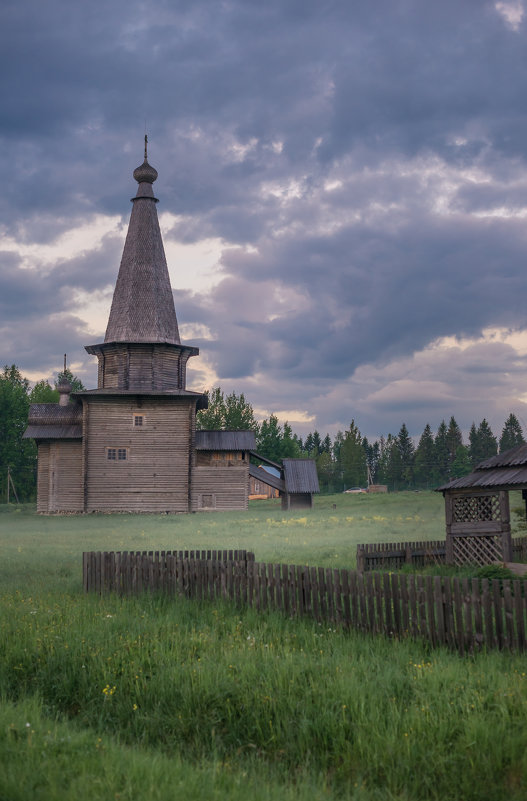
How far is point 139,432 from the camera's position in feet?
173

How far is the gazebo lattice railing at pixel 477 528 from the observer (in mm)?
19969

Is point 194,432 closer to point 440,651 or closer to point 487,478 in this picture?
point 487,478

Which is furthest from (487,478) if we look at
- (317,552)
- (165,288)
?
(165,288)

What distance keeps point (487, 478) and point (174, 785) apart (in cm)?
1615

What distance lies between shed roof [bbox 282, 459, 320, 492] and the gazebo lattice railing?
39041mm

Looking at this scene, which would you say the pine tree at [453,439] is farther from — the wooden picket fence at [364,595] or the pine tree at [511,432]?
the wooden picket fence at [364,595]

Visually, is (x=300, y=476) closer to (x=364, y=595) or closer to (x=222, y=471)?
(x=222, y=471)

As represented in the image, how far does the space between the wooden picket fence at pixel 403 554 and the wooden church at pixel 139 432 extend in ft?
107

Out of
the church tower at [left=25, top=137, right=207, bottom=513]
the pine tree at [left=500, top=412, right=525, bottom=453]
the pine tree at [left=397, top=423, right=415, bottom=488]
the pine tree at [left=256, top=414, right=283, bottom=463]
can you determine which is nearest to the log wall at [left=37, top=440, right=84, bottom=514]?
the church tower at [left=25, top=137, right=207, bottom=513]

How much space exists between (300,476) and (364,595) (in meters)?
50.6

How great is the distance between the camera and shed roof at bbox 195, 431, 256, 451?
54.7m

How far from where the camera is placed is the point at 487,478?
2020 centimetres

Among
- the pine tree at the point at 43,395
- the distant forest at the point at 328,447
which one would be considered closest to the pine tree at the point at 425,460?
the distant forest at the point at 328,447

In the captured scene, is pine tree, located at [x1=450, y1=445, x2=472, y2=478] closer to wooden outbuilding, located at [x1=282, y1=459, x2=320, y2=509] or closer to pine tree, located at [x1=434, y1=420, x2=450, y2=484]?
pine tree, located at [x1=434, y1=420, x2=450, y2=484]
